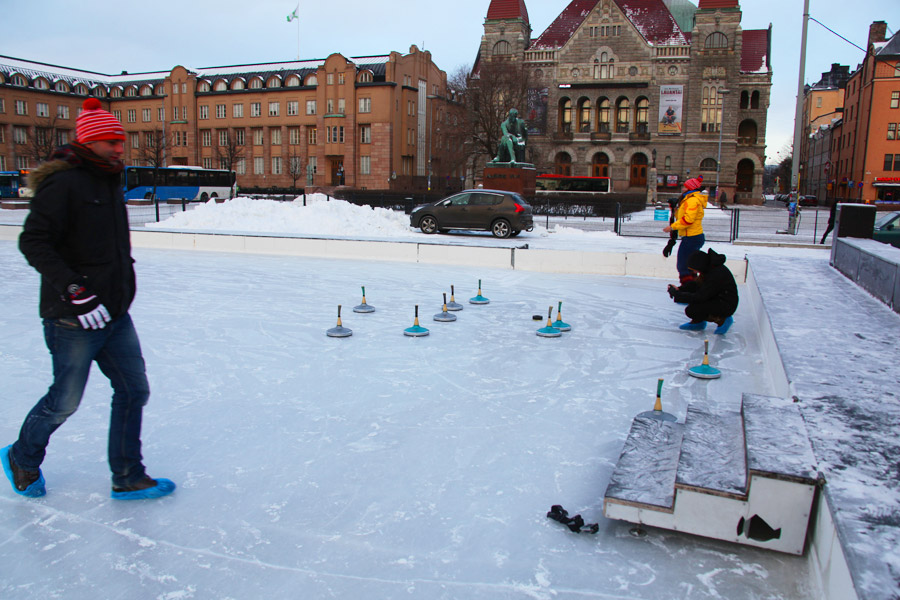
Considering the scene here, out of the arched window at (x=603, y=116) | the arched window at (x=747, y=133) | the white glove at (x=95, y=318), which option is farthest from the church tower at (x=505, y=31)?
the white glove at (x=95, y=318)

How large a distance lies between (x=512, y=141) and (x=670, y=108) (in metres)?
40.2

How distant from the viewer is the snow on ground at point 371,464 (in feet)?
9.52

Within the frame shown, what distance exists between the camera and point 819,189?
81.4 metres

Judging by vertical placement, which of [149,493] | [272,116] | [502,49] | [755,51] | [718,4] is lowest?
[149,493]

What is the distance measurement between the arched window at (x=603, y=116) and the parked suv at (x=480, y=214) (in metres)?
45.5

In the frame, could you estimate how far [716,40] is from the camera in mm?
58094

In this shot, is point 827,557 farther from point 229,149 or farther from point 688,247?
point 229,149

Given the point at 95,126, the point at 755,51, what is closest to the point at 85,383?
the point at 95,126

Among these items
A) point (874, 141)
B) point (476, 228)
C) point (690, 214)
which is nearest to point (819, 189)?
point (874, 141)

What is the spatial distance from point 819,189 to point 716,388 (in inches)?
3484

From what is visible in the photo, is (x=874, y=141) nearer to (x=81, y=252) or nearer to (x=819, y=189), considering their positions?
(x=819, y=189)

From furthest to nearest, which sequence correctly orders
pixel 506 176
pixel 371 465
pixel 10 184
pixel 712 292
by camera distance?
pixel 10 184, pixel 506 176, pixel 712 292, pixel 371 465

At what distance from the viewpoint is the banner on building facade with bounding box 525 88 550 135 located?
61.3 metres

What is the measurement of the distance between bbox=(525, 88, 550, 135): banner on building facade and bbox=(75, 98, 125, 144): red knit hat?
60.2 meters
